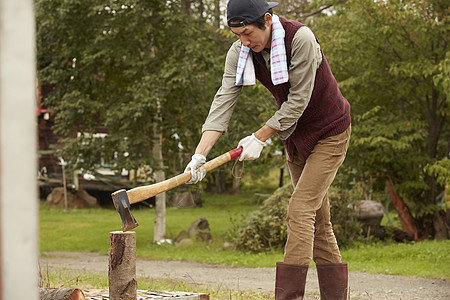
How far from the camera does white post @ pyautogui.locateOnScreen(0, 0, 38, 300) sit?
1.25 meters

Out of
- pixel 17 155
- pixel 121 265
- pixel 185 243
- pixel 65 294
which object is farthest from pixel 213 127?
pixel 185 243

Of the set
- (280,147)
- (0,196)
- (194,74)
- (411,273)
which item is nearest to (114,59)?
(194,74)

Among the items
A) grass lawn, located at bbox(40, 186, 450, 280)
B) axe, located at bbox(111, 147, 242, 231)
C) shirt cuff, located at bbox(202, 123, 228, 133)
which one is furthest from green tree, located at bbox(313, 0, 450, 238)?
axe, located at bbox(111, 147, 242, 231)

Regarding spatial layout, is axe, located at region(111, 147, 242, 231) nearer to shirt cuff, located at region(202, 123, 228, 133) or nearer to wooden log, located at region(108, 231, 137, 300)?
wooden log, located at region(108, 231, 137, 300)

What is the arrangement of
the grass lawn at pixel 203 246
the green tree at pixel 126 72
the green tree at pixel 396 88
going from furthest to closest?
the green tree at pixel 126 72 < the green tree at pixel 396 88 < the grass lawn at pixel 203 246

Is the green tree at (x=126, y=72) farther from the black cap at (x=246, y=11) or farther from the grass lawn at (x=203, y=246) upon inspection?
the black cap at (x=246, y=11)

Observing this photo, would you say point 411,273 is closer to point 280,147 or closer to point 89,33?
point 280,147

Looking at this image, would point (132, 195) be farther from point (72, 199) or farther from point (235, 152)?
point (72, 199)

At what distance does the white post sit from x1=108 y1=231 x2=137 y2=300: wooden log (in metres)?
2.32

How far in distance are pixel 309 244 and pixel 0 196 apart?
261cm

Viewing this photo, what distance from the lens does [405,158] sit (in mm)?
11555

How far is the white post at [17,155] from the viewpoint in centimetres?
125

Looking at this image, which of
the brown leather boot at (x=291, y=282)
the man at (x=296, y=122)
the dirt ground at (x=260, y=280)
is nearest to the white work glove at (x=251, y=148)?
the man at (x=296, y=122)

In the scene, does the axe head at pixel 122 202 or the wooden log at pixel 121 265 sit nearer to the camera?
the axe head at pixel 122 202
